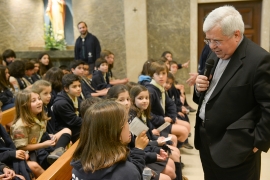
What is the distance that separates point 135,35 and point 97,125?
5.98 m

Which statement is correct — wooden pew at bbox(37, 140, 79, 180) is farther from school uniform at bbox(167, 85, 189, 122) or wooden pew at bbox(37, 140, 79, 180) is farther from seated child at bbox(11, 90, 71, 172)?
school uniform at bbox(167, 85, 189, 122)

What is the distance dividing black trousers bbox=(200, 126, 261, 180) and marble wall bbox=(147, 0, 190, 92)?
218 inches

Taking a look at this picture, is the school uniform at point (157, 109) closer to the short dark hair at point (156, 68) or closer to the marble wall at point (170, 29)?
the short dark hair at point (156, 68)

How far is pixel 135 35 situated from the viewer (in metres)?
7.36

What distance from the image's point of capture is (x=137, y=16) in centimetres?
728

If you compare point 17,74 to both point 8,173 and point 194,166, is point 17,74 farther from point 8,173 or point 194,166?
point 194,166

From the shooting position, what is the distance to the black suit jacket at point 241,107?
164 centimetres

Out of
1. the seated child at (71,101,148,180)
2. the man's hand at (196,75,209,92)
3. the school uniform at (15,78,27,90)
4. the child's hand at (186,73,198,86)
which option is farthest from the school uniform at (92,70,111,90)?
the seated child at (71,101,148,180)

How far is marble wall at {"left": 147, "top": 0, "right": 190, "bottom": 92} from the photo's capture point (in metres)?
7.28

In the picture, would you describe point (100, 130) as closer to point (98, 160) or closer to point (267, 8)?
point (98, 160)

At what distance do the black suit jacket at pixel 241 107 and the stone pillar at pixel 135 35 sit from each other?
223 inches

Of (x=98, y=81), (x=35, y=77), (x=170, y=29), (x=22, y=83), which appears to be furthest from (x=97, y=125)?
(x=170, y=29)

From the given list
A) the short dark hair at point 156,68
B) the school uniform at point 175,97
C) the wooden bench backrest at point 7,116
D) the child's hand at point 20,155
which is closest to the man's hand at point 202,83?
the child's hand at point 20,155

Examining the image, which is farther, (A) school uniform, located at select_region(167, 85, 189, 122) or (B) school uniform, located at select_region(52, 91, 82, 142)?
(A) school uniform, located at select_region(167, 85, 189, 122)
